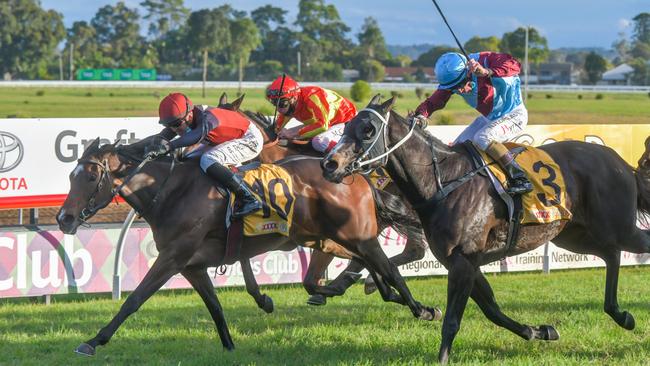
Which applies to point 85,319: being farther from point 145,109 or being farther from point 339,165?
point 145,109

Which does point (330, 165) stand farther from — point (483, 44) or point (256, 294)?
point (483, 44)

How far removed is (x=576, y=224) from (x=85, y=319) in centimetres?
439

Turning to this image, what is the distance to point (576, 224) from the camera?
7.41 meters

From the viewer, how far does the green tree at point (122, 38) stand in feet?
372

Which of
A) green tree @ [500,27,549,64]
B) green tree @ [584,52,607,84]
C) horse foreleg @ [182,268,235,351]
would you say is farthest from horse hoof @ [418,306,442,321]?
green tree @ [584,52,607,84]

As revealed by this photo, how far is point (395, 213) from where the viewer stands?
8.05 metres

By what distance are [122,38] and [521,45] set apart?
197 ft

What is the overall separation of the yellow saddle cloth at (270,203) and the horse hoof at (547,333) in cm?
199

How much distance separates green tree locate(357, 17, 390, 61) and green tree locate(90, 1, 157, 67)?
28.5m

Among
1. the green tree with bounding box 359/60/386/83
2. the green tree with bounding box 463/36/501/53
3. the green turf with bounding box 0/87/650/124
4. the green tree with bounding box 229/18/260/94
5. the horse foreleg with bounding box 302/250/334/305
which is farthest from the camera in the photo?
the green tree with bounding box 229/18/260/94

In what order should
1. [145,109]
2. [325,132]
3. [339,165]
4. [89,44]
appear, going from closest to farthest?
[339,165], [325,132], [145,109], [89,44]

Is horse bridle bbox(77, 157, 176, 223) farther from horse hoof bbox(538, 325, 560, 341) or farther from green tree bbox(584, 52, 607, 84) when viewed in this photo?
green tree bbox(584, 52, 607, 84)

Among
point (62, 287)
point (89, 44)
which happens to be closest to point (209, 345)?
point (62, 287)

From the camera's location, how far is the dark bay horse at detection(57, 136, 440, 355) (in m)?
6.92
